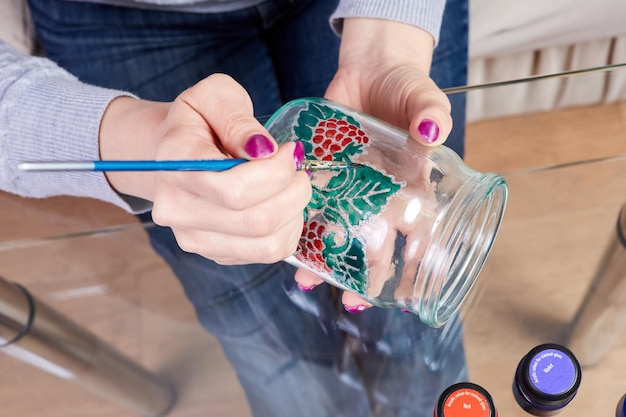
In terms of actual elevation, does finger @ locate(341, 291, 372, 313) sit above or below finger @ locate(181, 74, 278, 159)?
below

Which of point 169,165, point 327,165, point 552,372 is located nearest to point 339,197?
point 327,165

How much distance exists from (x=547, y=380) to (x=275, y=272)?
11.1 inches

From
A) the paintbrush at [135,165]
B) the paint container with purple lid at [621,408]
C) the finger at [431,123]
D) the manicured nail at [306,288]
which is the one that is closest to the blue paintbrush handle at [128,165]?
the paintbrush at [135,165]

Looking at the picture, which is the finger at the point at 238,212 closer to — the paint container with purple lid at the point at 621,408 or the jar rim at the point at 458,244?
the jar rim at the point at 458,244

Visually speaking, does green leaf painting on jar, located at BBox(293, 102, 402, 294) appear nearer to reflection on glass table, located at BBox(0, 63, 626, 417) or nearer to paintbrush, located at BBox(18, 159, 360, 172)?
paintbrush, located at BBox(18, 159, 360, 172)

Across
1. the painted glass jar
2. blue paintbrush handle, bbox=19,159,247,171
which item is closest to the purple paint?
the painted glass jar

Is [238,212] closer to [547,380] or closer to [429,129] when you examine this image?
[429,129]

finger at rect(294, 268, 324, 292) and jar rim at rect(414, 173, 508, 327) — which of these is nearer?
jar rim at rect(414, 173, 508, 327)

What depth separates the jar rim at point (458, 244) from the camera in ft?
1.45

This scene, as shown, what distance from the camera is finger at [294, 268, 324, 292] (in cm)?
58

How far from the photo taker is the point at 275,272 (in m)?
0.65

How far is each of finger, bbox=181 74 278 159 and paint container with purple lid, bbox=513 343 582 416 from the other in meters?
0.29

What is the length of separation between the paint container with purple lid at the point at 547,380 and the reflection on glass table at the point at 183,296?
4 centimetres

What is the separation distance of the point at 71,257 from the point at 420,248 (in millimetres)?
425
